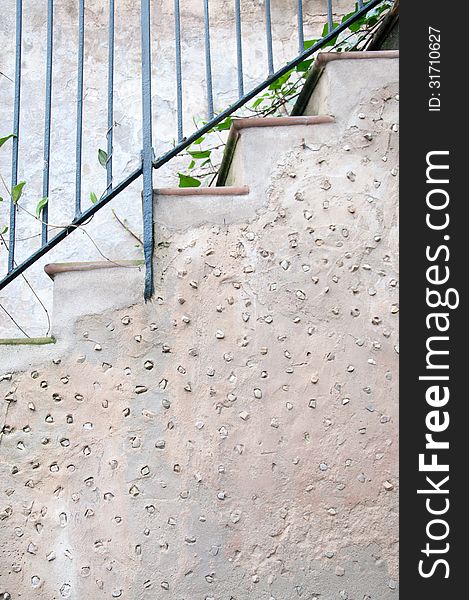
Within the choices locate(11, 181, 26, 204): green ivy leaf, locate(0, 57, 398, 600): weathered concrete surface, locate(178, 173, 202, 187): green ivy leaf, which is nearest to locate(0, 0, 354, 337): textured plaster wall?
locate(178, 173, 202, 187): green ivy leaf

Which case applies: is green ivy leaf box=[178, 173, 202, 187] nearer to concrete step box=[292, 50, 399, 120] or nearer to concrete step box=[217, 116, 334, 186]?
concrete step box=[217, 116, 334, 186]

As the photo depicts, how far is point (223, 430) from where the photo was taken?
283 cm

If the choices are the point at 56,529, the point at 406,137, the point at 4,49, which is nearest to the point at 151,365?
the point at 56,529

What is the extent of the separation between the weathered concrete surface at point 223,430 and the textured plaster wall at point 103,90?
3.63 ft

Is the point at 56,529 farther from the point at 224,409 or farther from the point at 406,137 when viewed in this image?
the point at 406,137

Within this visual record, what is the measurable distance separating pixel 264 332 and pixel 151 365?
0.38 metres

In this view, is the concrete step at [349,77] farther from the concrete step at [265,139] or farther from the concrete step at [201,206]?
the concrete step at [201,206]

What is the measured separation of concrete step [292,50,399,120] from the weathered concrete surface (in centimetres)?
37

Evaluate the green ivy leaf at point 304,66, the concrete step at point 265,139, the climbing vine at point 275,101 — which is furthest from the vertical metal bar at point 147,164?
the green ivy leaf at point 304,66

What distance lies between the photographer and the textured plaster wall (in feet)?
13.1

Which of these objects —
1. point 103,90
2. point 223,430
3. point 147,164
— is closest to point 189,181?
point 147,164

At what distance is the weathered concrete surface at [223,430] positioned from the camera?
2.75 meters

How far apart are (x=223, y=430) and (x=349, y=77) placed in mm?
1285

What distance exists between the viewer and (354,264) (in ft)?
9.76
